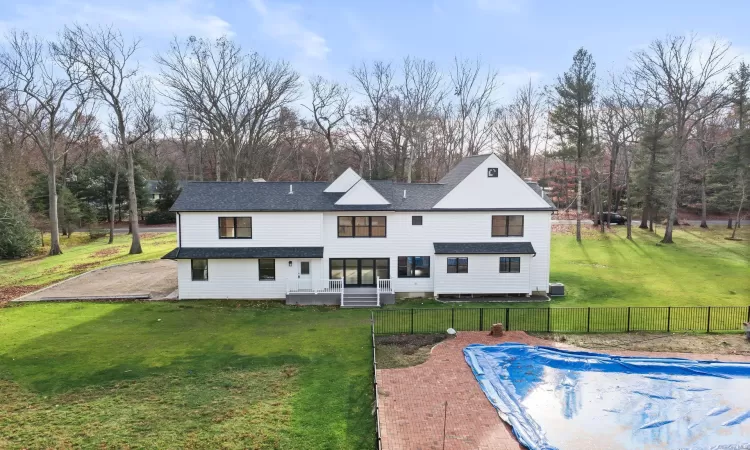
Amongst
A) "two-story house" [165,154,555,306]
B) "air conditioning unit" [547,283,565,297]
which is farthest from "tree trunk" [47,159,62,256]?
"air conditioning unit" [547,283,565,297]

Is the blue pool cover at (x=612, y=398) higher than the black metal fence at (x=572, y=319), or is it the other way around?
the black metal fence at (x=572, y=319)

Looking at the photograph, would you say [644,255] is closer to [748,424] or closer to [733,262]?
[733,262]

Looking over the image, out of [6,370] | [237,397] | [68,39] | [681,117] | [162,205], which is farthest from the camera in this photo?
[162,205]

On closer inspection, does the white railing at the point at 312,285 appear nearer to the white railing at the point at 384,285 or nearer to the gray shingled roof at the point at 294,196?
the white railing at the point at 384,285

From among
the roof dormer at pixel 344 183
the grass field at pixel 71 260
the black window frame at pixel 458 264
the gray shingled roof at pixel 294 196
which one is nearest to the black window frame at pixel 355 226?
the gray shingled roof at pixel 294 196

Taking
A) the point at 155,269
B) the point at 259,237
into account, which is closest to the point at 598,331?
the point at 259,237

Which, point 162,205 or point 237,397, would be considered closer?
point 237,397

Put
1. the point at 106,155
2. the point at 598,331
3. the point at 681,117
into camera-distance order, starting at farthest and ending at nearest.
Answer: the point at 106,155, the point at 681,117, the point at 598,331
